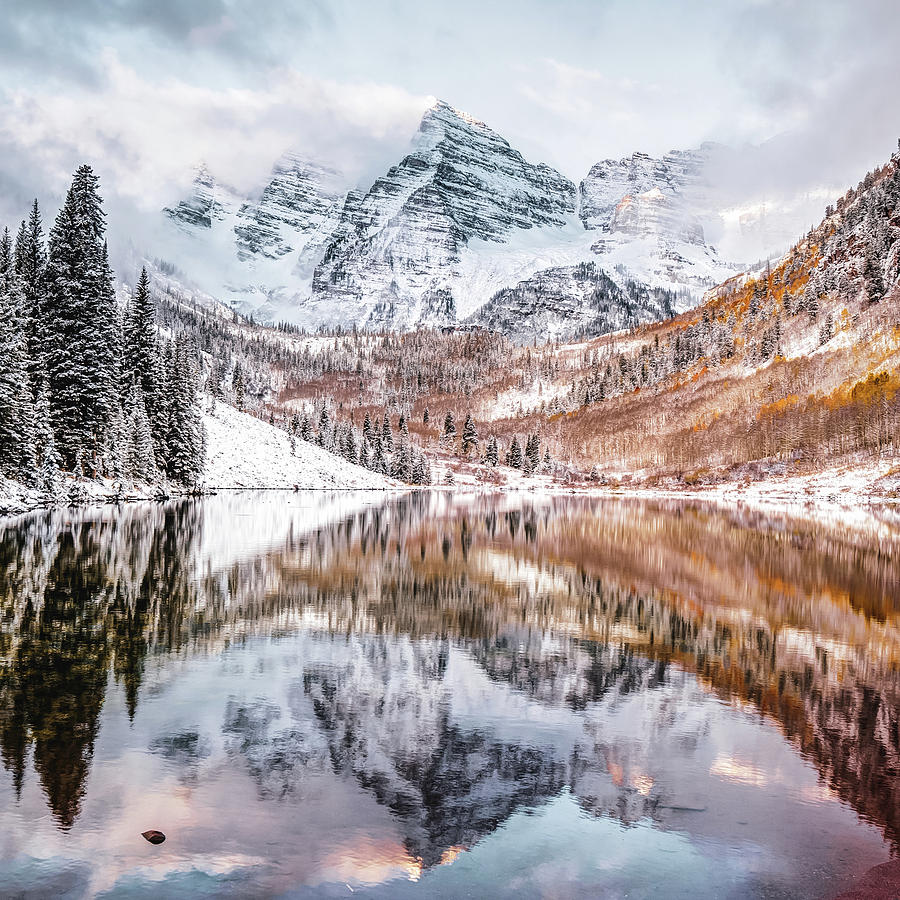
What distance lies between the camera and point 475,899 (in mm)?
7566

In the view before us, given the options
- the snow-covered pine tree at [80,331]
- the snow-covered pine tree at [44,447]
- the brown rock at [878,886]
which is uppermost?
the snow-covered pine tree at [80,331]

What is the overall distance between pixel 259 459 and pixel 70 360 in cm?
6933

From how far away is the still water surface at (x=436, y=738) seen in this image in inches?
323

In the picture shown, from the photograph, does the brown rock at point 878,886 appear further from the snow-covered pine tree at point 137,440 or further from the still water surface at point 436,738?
the snow-covered pine tree at point 137,440

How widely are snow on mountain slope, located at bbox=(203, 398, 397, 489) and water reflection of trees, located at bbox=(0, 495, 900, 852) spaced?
85110 mm

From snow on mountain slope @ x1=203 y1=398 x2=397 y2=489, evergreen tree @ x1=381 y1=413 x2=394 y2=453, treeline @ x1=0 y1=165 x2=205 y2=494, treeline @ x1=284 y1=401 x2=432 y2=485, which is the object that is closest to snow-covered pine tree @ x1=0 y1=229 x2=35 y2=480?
treeline @ x1=0 y1=165 x2=205 y2=494

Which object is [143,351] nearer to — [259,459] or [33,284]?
[33,284]

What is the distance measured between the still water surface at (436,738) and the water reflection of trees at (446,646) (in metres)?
0.08

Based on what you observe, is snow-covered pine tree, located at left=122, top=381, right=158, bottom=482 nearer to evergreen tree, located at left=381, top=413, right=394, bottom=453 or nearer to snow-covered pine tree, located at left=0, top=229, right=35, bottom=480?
snow-covered pine tree, located at left=0, top=229, right=35, bottom=480

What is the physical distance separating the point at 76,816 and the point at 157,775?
1.35 meters

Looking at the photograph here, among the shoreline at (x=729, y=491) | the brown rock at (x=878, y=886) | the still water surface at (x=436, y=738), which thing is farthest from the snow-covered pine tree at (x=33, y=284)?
the brown rock at (x=878, y=886)

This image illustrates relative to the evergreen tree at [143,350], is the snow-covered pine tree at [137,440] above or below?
below

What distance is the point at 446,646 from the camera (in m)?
18.7

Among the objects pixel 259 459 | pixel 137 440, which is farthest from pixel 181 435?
pixel 259 459
